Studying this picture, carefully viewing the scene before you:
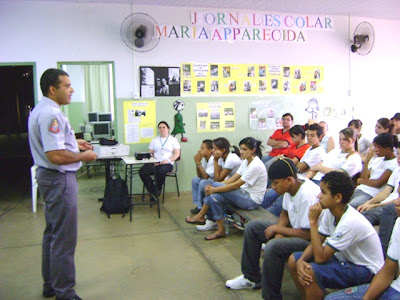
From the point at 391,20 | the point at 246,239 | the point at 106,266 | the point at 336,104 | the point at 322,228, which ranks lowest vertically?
the point at 106,266

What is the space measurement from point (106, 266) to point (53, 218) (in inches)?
41.3

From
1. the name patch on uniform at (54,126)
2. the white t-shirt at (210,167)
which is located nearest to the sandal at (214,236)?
the white t-shirt at (210,167)

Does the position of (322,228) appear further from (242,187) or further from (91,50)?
(91,50)

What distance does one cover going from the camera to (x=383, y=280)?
6.08ft

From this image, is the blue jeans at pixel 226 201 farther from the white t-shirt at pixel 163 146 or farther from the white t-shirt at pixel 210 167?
the white t-shirt at pixel 163 146

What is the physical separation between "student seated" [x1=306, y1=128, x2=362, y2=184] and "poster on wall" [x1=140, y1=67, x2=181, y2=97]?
8.57ft

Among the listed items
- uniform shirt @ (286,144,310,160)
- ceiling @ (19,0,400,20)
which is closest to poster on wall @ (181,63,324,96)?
ceiling @ (19,0,400,20)

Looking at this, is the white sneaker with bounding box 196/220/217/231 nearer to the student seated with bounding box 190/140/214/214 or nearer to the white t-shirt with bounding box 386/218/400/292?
the student seated with bounding box 190/140/214/214

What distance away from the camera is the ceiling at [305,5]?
5625mm

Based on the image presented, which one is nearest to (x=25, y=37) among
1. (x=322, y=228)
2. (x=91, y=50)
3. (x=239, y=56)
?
(x=91, y=50)

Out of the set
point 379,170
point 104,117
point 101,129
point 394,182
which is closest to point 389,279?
point 394,182

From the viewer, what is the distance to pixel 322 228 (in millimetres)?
2281

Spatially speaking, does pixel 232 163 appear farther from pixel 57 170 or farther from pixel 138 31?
pixel 138 31

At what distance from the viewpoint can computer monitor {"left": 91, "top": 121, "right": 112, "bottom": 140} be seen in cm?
737
